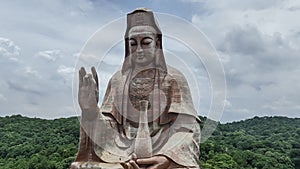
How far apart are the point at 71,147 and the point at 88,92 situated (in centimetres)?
1737

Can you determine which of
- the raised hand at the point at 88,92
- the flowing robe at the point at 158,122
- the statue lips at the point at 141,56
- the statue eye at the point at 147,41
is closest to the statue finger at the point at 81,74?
the raised hand at the point at 88,92

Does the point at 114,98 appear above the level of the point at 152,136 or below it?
above

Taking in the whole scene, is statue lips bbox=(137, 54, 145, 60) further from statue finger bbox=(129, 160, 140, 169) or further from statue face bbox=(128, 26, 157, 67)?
statue finger bbox=(129, 160, 140, 169)

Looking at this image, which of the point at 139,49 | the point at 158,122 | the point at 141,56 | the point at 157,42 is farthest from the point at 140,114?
the point at 157,42

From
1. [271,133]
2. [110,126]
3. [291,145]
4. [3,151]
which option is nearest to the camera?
[110,126]

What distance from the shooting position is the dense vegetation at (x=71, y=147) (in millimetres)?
25172

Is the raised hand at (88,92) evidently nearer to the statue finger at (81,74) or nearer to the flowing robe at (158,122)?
the statue finger at (81,74)

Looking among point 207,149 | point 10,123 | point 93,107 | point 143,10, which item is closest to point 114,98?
point 93,107

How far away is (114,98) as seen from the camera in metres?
9.27

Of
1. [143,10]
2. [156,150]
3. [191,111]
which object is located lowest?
[156,150]

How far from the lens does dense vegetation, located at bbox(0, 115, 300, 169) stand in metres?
25.2

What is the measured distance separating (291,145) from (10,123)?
21.6 meters

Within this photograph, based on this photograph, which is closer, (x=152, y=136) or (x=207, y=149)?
(x=152, y=136)

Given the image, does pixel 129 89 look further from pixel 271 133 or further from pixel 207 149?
pixel 271 133
